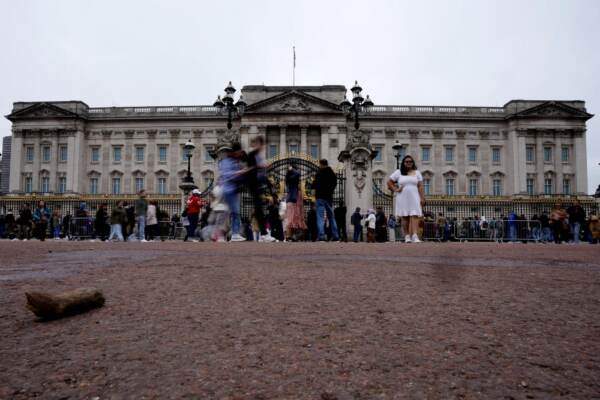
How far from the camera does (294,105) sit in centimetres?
4672

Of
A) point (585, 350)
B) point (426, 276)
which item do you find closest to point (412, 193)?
point (426, 276)

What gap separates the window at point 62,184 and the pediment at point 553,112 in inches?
1949

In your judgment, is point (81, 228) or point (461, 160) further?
point (461, 160)

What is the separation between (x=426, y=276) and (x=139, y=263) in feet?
10.3

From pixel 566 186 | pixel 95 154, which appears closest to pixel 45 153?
pixel 95 154

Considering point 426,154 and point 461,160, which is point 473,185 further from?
point 426,154

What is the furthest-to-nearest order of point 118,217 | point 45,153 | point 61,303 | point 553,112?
point 45,153, point 553,112, point 118,217, point 61,303

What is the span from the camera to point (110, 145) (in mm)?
50688

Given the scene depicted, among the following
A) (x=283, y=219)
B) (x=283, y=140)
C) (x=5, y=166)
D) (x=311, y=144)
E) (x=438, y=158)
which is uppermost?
(x=283, y=140)

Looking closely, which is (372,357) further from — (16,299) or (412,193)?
(412,193)

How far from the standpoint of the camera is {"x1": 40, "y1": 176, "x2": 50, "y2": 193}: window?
49.6 meters

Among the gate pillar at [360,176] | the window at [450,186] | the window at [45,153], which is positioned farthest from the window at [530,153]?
the window at [45,153]

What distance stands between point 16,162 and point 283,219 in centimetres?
4850

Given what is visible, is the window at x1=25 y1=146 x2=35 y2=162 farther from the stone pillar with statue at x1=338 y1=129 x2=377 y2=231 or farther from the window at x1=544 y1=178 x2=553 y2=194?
the window at x1=544 y1=178 x2=553 y2=194
